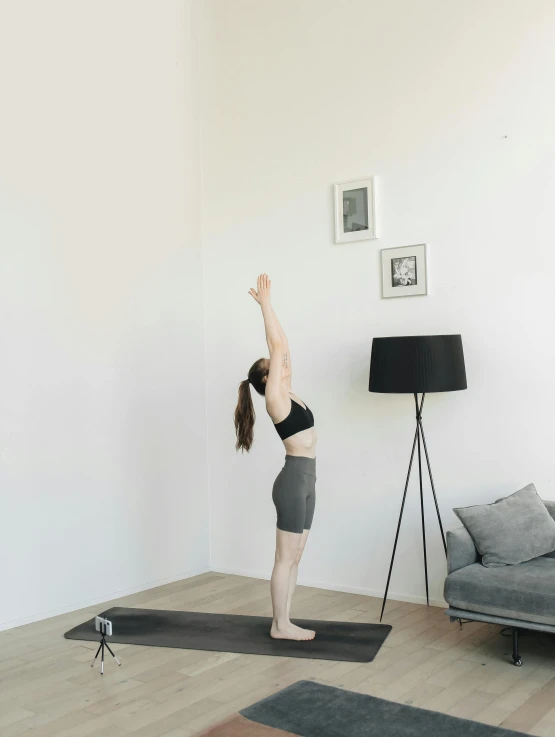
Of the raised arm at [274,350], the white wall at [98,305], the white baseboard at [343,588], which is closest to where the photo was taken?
the raised arm at [274,350]

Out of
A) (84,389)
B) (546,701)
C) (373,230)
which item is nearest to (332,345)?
Result: (373,230)

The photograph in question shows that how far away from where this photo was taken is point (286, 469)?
4.07 m

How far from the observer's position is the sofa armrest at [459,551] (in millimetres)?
3848

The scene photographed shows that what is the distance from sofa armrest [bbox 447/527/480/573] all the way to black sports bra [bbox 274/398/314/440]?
2.98 feet

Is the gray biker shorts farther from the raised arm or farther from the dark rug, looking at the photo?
the dark rug

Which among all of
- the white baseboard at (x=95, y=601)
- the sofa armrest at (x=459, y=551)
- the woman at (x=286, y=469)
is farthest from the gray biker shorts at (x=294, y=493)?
the white baseboard at (x=95, y=601)

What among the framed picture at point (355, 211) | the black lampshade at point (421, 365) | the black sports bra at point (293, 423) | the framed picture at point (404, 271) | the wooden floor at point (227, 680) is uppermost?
the framed picture at point (355, 211)

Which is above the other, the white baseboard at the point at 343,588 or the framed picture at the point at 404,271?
the framed picture at the point at 404,271

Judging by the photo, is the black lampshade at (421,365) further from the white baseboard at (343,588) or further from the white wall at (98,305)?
the white wall at (98,305)

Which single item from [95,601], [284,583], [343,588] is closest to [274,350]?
[284,583]

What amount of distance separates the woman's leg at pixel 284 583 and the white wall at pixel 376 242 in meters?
1.02

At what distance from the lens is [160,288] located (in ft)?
17.8

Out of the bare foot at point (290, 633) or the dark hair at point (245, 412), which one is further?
the dark hair at point (245, 412)

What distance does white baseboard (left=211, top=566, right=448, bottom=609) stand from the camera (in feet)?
15.5
